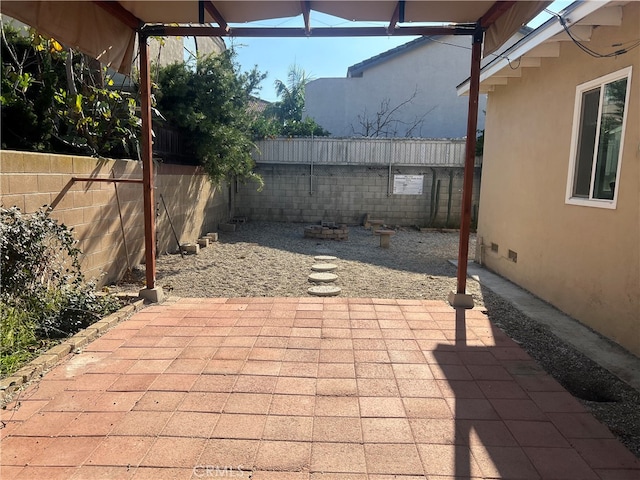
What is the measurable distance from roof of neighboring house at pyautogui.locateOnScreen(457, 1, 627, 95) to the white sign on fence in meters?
6.16

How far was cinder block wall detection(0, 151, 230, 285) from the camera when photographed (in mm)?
3869

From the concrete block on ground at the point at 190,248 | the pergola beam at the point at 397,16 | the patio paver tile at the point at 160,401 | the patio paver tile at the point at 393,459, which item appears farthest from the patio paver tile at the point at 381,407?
the concrete block on ground at the point at 190,248

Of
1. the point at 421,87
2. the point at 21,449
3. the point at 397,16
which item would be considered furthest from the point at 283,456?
the point at 421,87

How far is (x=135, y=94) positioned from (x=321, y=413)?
6427 millimetres

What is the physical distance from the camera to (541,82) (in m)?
5.69

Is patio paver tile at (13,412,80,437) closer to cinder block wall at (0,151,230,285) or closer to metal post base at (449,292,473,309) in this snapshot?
cinder block wall at (0,151,230,285)

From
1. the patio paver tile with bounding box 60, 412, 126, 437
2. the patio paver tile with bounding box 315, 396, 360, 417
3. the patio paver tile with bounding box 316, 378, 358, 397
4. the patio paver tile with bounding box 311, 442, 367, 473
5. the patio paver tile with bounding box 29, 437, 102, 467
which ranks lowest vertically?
the patio paver tile with bounding box 29, 437, 102, 467

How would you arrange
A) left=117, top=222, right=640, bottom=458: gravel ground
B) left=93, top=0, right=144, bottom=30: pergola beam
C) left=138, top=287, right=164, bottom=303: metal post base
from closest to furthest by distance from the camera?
1. left=117, top=222, right=640, bottom=458: gravel ground
2. left=93, top=0, right=144, bottom=30: pergola beam
3. left=138, top=287, right=164, bottom=303: metal post base

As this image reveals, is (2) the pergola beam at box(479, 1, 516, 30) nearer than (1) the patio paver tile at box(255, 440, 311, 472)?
No

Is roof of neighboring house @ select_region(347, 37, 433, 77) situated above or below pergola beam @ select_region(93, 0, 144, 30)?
above

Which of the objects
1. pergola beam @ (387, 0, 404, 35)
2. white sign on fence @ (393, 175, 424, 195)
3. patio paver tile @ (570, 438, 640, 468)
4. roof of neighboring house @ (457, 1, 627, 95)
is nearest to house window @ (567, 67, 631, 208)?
roof of neighboring house @ (457, 1, 627, 95)

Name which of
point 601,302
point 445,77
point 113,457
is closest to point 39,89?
point 113,457

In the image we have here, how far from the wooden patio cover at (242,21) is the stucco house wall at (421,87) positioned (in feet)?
46.1
